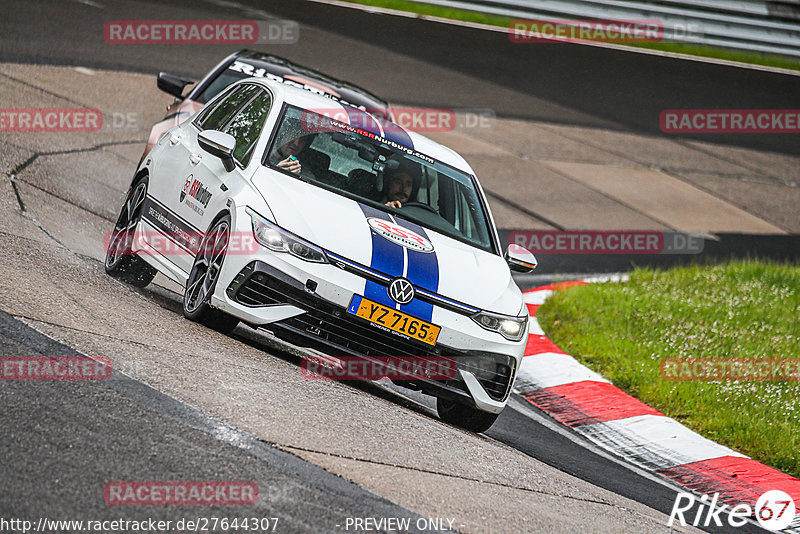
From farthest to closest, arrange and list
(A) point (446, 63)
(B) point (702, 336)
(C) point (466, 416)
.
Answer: (A) point (446, 63) < (B) point (702, 336) < (C) point (466, 416)

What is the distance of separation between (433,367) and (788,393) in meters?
3.29

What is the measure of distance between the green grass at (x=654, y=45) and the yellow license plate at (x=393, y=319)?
1624 centimetres

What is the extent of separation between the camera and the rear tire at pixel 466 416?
21.5 feet

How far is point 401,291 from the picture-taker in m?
6.08

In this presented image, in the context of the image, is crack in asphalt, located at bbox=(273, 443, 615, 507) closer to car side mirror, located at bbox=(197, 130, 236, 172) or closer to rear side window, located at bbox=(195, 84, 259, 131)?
car side mirror, located at bbox=(197, 130, 236, 172)

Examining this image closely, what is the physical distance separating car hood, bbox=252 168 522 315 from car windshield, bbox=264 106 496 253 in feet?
0.65

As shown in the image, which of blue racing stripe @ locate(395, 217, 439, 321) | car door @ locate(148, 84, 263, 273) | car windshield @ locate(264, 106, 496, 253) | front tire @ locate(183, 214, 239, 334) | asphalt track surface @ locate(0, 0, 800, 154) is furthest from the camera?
asphalt track surface @ locate(0, 0, 800, 154)

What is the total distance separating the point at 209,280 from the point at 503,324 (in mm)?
1693

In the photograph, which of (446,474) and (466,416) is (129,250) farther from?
(446,474)

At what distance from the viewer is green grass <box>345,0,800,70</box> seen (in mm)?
21609

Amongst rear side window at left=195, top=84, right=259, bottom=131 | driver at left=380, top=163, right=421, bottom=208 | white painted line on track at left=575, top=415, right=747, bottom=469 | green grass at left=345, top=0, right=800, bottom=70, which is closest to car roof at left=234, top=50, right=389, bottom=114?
rear side window at left=195, top=84, right=259, bottom=131

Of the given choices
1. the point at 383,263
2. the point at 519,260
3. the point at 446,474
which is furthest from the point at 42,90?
the point at 446,474

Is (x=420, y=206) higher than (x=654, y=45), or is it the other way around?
(x=654, y=45)

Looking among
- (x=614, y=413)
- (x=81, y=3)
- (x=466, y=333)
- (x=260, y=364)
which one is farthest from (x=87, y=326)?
(x=81, y=3)
